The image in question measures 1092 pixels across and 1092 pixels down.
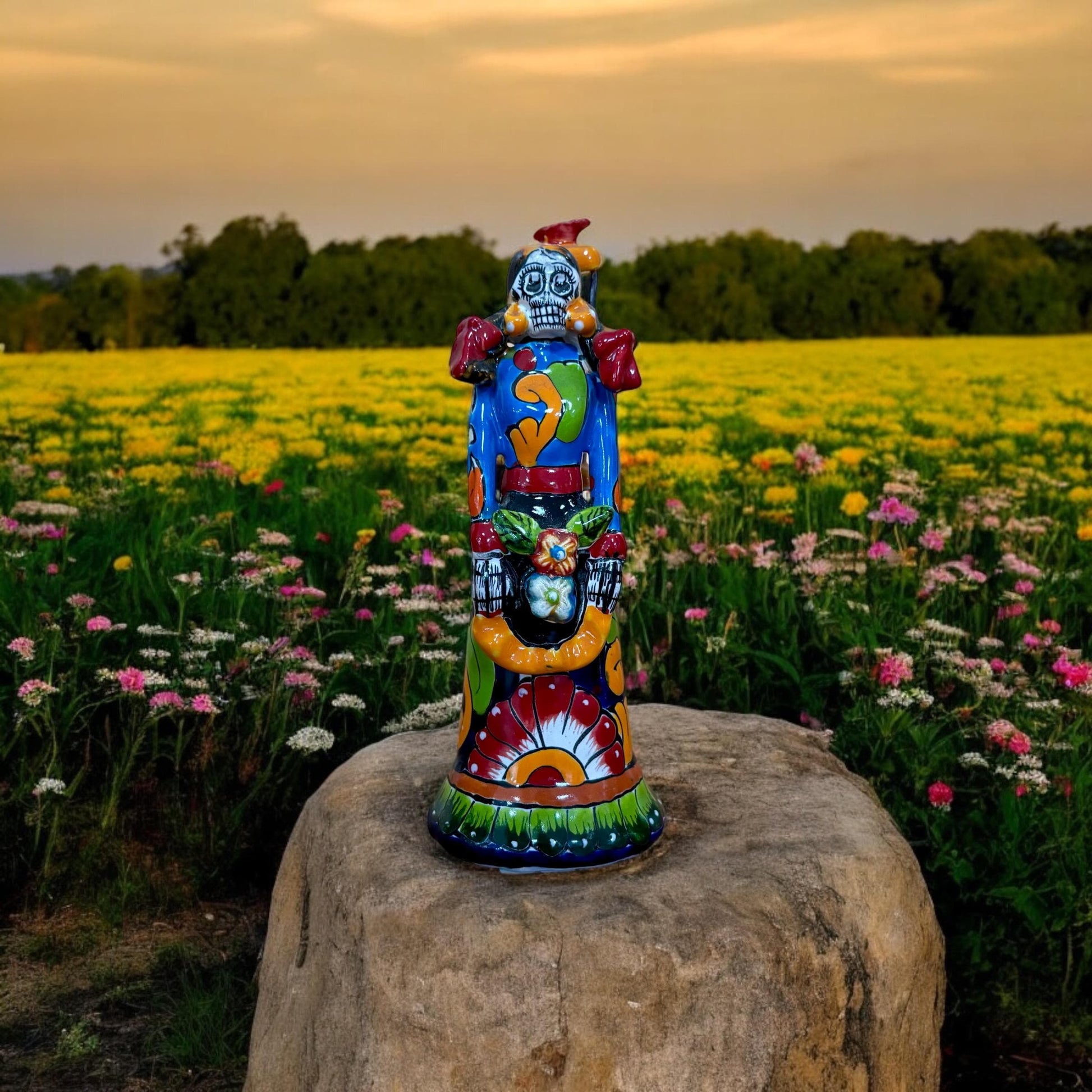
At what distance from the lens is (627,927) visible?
2.79 metres

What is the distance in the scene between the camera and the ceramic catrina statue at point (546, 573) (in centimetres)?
308

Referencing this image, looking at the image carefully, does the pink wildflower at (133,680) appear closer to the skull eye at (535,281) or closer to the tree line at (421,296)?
the skull eye at (535,281)

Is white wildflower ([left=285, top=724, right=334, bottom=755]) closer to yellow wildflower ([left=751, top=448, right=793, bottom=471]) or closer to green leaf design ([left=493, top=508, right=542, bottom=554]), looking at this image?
green leaf design ([left=493, top=508, right=542, bottom=554])

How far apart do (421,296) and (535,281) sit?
73.8ft

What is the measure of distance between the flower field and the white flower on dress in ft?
4.30

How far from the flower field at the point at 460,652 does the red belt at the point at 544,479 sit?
4.45 ft

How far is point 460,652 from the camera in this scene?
5160mm

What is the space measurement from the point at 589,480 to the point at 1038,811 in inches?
76.2

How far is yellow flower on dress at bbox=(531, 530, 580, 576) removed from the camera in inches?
119

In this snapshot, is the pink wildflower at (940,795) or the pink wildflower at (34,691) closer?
the pink wildflower at (940,795)

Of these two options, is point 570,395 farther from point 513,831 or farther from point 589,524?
point 513,831

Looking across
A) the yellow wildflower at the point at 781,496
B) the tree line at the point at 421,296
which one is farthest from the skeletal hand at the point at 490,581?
the tree line at the point at 421,296

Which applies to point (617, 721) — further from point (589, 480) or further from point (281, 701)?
point (281, 701)

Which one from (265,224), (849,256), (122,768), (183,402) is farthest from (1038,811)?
(849,256)
